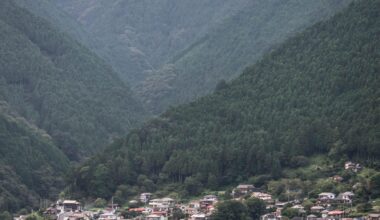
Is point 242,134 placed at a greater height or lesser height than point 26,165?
lesser

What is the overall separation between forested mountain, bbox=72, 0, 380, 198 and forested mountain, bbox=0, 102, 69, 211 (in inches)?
410

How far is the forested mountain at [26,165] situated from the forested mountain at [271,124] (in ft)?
34.2

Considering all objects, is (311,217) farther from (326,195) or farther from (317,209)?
(326,195)

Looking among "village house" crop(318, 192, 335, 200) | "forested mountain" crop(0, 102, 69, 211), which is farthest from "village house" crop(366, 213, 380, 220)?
"forested mountain" crop(0, 102, 69, 211)

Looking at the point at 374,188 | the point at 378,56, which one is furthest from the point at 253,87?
the point at 374,188

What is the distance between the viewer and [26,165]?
149 meters

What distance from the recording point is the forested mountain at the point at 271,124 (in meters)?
125

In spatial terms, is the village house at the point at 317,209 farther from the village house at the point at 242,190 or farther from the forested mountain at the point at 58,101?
the forested mountain at the point at 58,101

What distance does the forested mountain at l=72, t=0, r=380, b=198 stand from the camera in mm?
124688

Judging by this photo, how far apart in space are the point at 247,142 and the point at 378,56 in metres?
18.5

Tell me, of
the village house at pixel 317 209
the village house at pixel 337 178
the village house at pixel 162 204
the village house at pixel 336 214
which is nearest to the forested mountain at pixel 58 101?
the village house at pixel 162 204

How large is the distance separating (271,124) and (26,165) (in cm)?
3218

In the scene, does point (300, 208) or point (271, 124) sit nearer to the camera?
point (300, 208)

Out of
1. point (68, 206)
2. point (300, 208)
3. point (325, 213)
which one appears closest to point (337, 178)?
point (300, 208)
